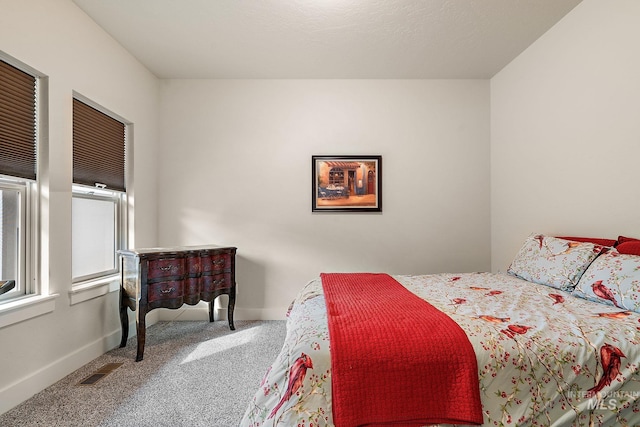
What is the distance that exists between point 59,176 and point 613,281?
3.49 meters

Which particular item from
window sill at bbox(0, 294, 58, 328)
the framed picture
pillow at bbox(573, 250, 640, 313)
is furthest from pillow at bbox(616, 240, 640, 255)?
window sill at bbox(0, 294, 58, 328)

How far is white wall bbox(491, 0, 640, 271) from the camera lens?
205 centimetres

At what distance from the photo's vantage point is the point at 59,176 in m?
2.20

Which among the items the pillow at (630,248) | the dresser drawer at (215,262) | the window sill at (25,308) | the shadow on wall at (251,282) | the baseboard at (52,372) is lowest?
the baseboard at (52,372)

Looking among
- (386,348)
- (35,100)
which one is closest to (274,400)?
(386,348)

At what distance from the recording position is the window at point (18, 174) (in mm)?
1858

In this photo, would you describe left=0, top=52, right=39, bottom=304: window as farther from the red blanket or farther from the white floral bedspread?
the red blanket

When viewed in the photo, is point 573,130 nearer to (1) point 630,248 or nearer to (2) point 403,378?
(1) point 630,248

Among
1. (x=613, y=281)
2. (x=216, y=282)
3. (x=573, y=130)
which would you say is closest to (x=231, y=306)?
(x=216, y=282)

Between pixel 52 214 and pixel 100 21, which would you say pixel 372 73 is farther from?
pixel 52 214

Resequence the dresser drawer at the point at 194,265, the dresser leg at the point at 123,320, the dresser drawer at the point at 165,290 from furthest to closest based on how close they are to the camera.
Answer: the dresser drawer at the point at 194,265, the dresser leg at the point at 123,320, the dresser drawer at the point at 165,290

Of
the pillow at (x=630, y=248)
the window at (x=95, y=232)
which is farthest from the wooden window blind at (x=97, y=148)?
the pillow at (x=630, y=248)

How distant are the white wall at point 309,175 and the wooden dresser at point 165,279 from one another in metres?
0.52

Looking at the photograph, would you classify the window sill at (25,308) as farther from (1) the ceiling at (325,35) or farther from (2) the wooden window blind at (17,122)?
(1) the ceiling at (325,35)
